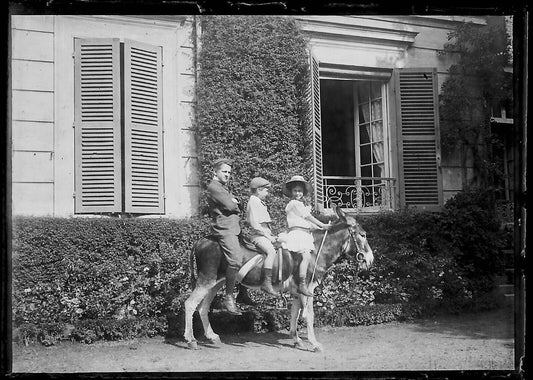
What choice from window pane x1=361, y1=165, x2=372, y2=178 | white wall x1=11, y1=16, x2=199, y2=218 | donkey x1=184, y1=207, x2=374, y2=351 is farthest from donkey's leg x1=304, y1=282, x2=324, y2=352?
window pane x1=361, y1=165, x2=372, y2=178

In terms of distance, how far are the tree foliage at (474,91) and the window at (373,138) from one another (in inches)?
9.7

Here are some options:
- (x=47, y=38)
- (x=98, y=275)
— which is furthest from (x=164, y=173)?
(x=47, y=38)

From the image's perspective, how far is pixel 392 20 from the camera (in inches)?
292

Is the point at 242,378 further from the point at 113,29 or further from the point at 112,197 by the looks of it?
the point at 113,29

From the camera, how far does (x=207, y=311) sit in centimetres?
638

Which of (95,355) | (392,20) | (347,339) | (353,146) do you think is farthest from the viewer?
(353,146)

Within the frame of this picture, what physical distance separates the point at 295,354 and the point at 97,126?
11.3 ft

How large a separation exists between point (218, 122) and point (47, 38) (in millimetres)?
2116

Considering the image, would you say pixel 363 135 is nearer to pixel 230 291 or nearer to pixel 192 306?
pixel 230 291

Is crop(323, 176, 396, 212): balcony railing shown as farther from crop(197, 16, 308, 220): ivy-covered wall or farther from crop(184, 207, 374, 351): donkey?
crop(184, 207, 374, 351): donkey

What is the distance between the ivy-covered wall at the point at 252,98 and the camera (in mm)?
7105

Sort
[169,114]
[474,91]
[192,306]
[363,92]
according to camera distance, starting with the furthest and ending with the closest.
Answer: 1. [363,92]
2. [474,91]
3. [169,114]
4. [192,306]

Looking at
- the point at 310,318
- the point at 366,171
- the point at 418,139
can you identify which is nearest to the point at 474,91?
the point at 418,139

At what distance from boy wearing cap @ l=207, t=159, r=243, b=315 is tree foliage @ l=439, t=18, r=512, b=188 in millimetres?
3060
